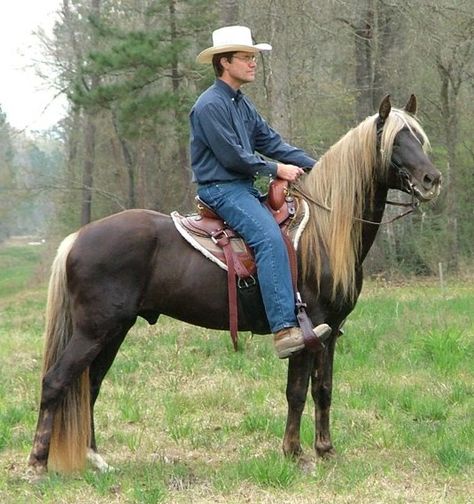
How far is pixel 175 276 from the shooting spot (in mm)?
4848

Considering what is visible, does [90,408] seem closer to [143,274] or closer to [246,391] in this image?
[143,274]

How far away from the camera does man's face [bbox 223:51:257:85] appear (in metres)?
4.92

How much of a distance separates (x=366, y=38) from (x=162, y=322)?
8721 mm

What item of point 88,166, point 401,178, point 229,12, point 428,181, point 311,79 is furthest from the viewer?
point 88,166

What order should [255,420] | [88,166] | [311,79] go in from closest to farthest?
[255,420], [311,79], [88,166]

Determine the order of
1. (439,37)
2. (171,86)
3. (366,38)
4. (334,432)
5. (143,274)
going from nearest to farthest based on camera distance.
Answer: (143,274) → (334,432) → (439,37) → (366,38) → (171,86)

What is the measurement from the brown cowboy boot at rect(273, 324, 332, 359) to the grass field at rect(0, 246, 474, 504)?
68 centimetres

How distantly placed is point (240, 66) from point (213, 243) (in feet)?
3.75

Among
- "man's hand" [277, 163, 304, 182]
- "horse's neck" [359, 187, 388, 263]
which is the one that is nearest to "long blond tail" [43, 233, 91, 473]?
"man's hand" [277, 163, 304, 182]

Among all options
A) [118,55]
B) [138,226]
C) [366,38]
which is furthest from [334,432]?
[118,55]

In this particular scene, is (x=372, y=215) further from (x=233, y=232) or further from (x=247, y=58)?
(x=247, y=58)

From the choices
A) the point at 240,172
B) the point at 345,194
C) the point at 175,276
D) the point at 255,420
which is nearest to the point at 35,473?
the point at 175,276

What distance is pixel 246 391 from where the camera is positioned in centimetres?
676

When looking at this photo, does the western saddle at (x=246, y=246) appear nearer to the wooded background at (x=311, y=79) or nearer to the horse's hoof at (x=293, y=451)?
the horse's hoof at (x=293, y=451)
